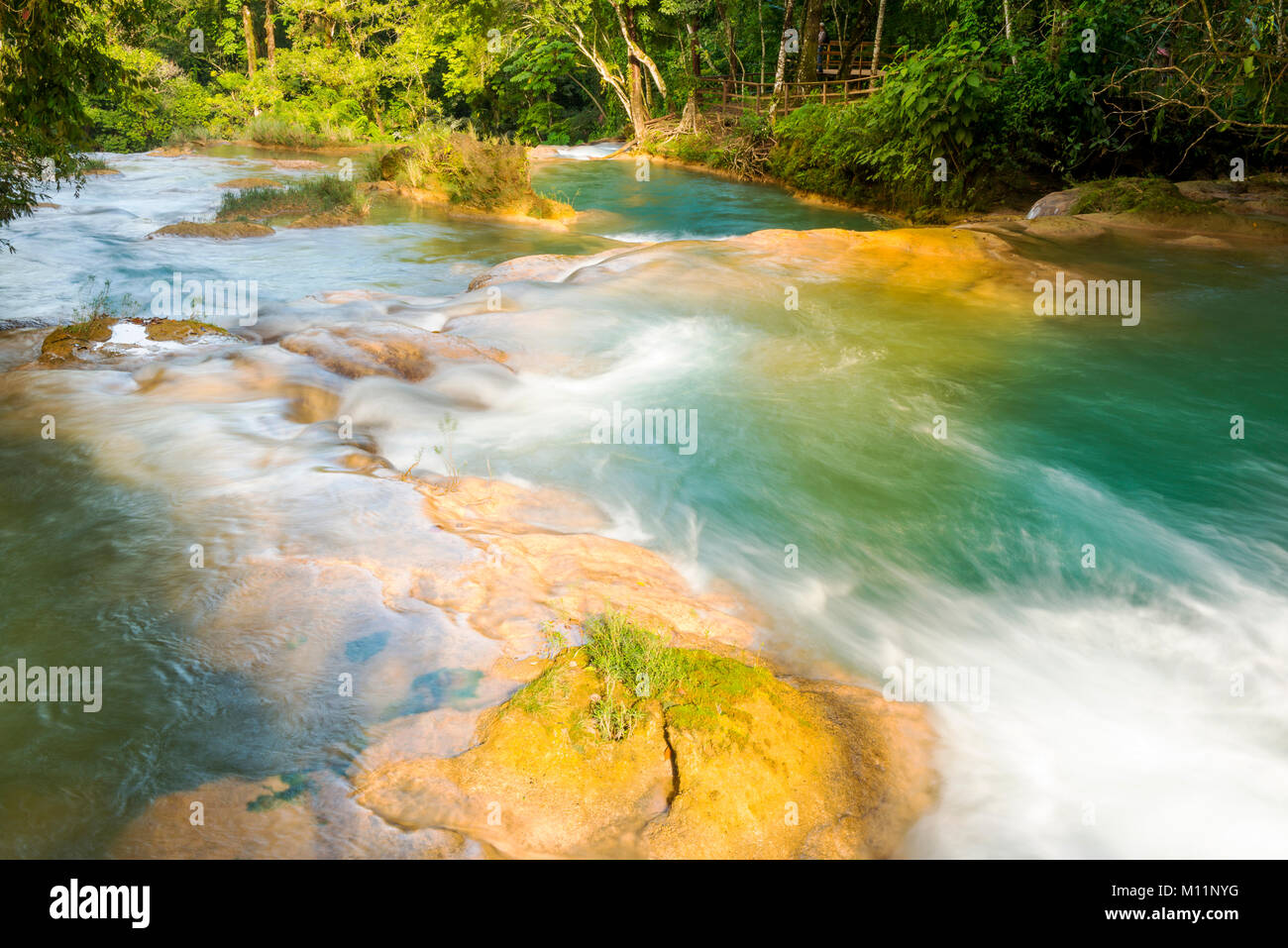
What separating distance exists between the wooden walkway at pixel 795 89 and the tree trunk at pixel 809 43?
304 mm

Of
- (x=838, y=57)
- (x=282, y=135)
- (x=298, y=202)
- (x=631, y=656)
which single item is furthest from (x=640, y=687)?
(x=838, y=57)

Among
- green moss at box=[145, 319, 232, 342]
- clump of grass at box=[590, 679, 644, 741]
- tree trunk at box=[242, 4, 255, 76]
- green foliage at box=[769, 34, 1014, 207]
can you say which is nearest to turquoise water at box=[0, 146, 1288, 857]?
clump of grass at box=[590, 679, 644, 741]

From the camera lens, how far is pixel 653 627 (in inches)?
159

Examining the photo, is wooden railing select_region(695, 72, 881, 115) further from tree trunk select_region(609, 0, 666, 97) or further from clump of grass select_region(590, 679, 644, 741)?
clump of grass select_region(590, 679, 644, 741)

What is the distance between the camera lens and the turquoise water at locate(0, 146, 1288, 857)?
339 centimetres

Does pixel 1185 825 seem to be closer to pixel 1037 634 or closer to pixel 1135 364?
pixel 1037 634

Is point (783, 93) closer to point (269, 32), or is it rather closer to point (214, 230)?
point (214, 230)

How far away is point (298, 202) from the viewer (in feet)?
53.9

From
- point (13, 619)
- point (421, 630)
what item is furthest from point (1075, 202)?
point (13, 619)

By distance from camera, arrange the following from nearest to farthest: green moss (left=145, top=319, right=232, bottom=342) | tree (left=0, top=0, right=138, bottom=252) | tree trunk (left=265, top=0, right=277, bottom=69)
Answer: tree (left=0, top=0, right=138, bottom=252), green moss (left=145, top=319, right=232, bottom=342), tree trunk (left=265, top=0, right=277, bottom=69)

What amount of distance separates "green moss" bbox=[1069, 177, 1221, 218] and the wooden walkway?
7429 mm

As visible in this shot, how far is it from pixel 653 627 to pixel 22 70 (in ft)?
21.7

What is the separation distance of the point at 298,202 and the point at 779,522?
47.5 ft

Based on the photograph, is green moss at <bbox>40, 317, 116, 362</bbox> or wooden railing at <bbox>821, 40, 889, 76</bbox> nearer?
green moss at <bbox>40, 317, 116, 362</bbox>
